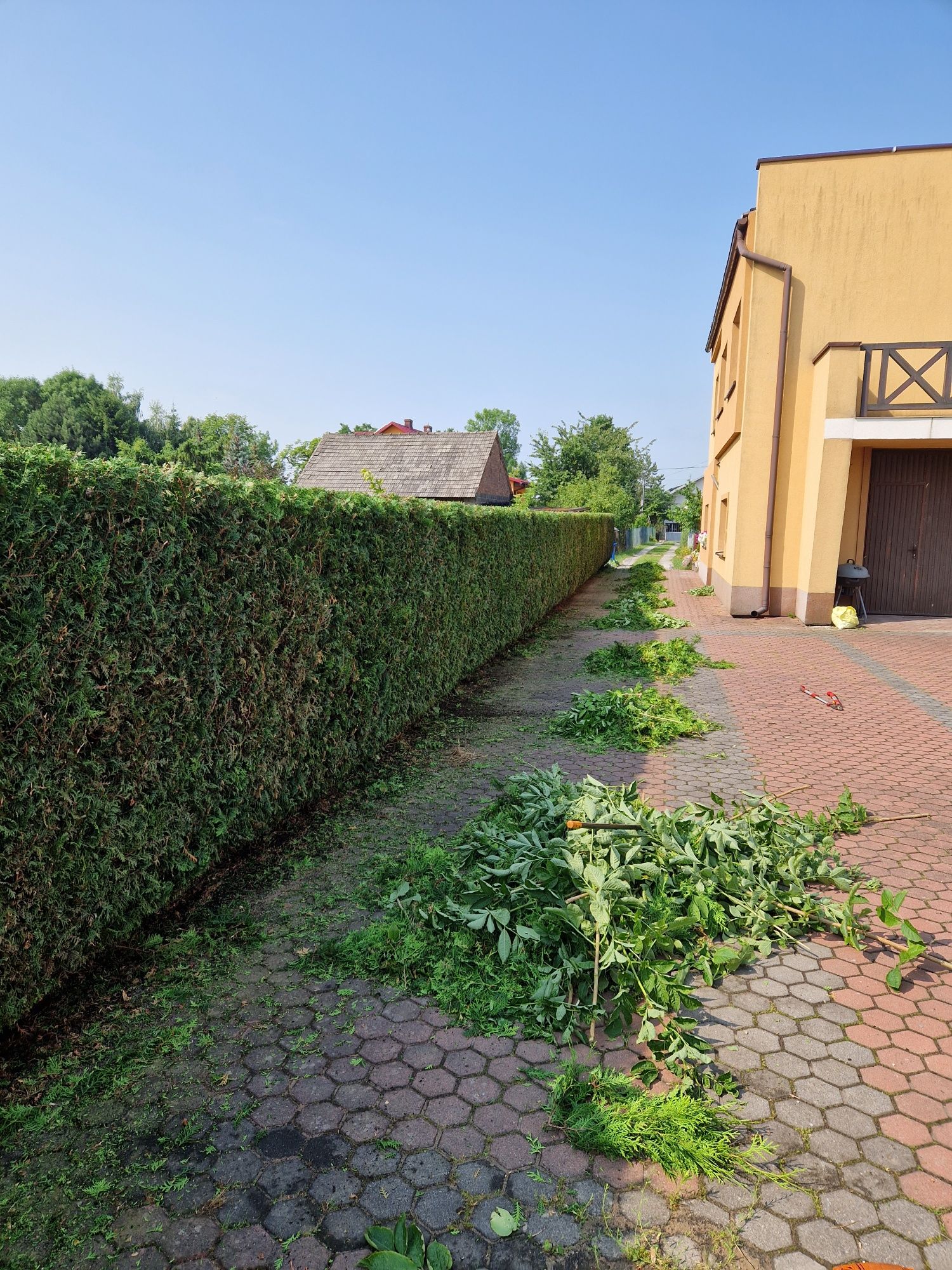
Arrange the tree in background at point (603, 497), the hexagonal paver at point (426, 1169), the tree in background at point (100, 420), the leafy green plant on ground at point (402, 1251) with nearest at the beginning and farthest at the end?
the leafy green plant on ground at point (402, 1251) < the hexagonal paver at point (426, 1169) < the tree in background at point (603, 497) < the tree in background at point (100, 420)

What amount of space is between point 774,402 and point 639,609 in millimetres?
5095

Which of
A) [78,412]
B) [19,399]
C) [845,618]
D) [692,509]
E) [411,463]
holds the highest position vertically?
[19,399]

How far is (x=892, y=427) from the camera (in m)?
→ 13.2

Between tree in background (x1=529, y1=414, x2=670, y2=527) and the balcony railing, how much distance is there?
30680mm

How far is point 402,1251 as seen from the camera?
6.91 ft

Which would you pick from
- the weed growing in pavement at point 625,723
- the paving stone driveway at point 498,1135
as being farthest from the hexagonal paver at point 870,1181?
the weed growing in pavement at point 625,723

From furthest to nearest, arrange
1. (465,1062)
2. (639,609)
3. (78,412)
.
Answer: (78,412) < (639,609) < (465,1062)

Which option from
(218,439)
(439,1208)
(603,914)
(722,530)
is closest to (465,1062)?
(439,1208)

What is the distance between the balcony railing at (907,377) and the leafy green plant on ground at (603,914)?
11.7m

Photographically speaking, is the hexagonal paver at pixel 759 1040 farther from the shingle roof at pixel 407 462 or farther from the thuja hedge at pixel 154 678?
the shingle roof at pixel 407 462

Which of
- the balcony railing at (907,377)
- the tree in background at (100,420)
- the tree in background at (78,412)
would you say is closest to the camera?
the balcony railing at (907,377)

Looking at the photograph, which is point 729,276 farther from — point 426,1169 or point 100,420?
point 100,420

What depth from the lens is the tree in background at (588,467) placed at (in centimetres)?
4709

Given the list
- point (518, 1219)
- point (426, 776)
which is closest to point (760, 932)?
point (518, 1219)
